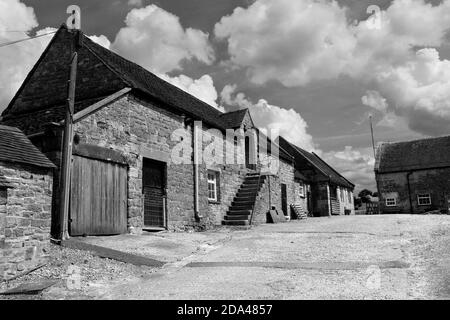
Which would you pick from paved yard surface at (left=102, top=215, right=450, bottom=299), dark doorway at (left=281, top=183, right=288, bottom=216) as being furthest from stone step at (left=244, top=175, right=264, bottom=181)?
paved yard surface at (left=102, top=215, right=450, bottom=299)

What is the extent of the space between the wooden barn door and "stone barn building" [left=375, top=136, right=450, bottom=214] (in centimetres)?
3099

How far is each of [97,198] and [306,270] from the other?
6565 millimetres

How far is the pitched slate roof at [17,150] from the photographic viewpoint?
26.3 ft

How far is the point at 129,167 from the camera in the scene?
42.2 feet

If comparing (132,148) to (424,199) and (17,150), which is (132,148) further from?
(424,199)

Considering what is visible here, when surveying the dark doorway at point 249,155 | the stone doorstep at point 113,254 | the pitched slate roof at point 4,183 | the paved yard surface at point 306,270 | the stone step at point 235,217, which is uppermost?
the dark doorway at point 249,155

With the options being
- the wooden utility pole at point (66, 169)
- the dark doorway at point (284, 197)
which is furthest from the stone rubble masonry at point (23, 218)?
the dark doorway at point (284, 197)

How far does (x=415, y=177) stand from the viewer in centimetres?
3650

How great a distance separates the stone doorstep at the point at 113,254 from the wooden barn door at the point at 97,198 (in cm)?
110

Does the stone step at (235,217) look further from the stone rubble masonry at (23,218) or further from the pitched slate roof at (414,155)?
the pitched slate roof at (414,155)

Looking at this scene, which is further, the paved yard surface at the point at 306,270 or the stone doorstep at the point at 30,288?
the stone doorstep at the point at 30,288

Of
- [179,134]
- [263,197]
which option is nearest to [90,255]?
[179,134]

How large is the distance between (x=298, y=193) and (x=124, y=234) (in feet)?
64.4
